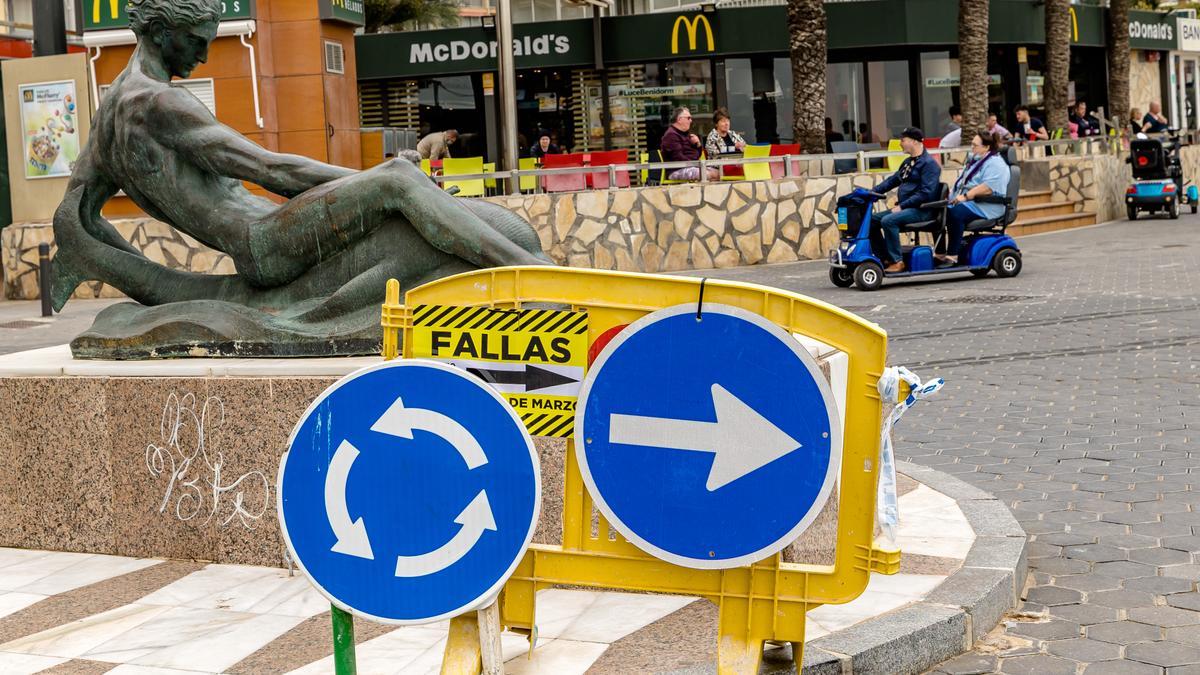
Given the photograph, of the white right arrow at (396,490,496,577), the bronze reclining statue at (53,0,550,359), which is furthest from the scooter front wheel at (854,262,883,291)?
the white right arrow at (396,490,496,577)

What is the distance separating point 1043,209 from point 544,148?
839 cm

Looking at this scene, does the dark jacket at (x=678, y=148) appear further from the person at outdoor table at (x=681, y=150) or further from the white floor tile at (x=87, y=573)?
the white floor tile at (x=87, y=573)

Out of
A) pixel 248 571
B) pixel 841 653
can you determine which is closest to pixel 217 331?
pixel 248 571

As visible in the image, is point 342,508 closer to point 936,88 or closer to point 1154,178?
point 1154,178

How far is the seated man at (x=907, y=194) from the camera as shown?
1587 centimetres

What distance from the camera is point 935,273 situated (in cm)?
1631

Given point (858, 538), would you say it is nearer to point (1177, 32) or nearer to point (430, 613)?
point (430, 613)

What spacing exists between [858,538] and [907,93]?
28.9m

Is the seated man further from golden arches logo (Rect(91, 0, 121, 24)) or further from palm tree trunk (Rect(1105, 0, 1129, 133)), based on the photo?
palm tree trunk (Rect(1105, 0, 1129, 133))

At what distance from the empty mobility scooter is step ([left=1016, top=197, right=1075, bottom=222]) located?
3.99ft

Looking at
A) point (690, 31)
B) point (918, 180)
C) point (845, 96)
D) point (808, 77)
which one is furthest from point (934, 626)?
point (845, 96)

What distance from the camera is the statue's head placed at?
6.23 meters

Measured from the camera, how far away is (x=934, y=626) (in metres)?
4.40

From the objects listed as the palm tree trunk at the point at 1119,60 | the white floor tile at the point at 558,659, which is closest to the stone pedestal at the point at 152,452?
the white floor tile at the point at 558,659
